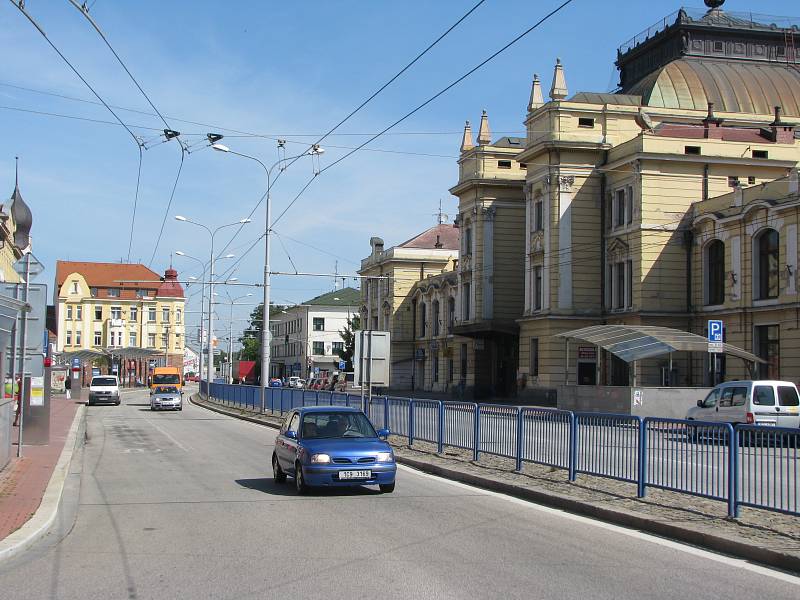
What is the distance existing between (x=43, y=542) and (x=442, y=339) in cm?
6426

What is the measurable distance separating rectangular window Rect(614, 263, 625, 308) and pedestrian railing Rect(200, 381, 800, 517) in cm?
3152

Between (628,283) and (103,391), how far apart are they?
30623 mm

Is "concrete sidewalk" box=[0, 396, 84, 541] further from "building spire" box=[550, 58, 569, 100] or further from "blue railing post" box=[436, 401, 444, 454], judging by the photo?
"building spire" box=[550, 58, 569, 100]

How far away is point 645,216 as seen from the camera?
49.8 metres

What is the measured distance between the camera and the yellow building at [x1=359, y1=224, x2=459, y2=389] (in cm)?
8238

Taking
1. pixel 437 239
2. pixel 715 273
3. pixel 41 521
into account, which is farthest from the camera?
pixel 437 239

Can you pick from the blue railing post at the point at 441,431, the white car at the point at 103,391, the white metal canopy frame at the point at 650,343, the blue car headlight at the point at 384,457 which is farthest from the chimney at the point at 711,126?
the blue car headlight at the point at 384,457

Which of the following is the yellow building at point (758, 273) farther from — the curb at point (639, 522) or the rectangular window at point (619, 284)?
the curb at point (639, 522)

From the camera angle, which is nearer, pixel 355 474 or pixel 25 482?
pixel 355 474

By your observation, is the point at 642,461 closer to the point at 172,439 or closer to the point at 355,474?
the point at 355,474

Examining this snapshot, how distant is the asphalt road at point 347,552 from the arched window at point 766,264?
97.7ft

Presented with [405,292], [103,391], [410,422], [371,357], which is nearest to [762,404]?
[410,422]

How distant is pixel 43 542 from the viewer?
11.0 meters

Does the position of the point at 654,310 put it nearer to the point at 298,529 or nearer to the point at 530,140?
the point at 530,140
